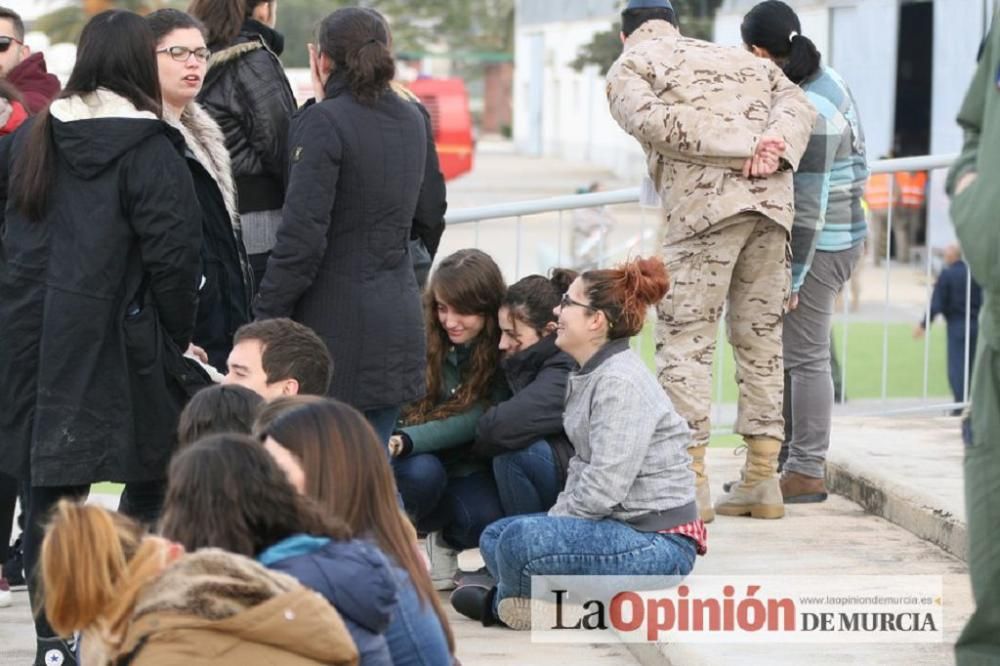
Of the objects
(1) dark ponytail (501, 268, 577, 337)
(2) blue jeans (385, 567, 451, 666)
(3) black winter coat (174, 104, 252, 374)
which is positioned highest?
(3) black winter coat (174, 104, 252, 374)

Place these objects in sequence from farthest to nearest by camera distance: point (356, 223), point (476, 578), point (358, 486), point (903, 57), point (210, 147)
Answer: point (903, 57) < point (476, 578) < point (356, 223) < point (210, 147) < point (358, 486)

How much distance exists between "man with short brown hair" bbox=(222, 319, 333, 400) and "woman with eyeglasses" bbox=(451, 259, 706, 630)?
3.12 feet

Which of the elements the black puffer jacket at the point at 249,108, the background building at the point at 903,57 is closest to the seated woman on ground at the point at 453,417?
the black puffer jacket at the point at 249,108

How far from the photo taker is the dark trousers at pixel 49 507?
503cm

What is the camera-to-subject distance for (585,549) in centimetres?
558

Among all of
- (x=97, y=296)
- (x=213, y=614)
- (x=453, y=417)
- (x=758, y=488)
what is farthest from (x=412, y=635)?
(x=758, y=488)

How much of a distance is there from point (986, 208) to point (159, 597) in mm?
1540

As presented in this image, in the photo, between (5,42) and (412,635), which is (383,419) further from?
(412,635)

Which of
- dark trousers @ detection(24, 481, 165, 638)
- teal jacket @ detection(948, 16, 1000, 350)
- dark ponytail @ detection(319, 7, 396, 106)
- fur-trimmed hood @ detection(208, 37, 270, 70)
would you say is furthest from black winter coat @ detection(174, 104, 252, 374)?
teal jacket @ detection(948, 16, 1000, 350)

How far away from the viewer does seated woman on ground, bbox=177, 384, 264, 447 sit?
4309mm

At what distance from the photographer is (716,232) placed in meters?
6.34

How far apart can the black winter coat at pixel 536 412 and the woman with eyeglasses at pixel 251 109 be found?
88cm

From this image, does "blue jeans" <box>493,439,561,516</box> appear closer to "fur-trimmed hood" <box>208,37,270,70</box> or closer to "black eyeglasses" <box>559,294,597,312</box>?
"black eyeglasses" <box>559,294,597,312</box>

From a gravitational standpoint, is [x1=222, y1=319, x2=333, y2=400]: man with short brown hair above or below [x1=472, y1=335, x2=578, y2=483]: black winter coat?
above
